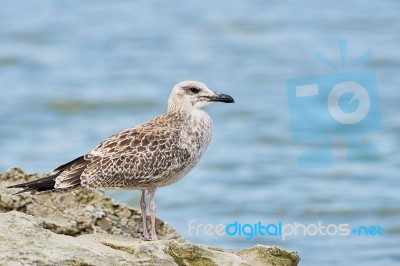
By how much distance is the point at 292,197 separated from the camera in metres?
16.3

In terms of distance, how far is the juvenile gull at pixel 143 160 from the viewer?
8.89 m

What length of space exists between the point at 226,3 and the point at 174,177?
20.3 metres

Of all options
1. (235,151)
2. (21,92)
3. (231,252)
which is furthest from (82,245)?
(21,92)

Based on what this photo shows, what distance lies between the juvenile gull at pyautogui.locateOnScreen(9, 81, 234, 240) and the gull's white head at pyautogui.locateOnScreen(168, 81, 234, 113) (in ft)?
0.42

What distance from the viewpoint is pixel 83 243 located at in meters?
7.64

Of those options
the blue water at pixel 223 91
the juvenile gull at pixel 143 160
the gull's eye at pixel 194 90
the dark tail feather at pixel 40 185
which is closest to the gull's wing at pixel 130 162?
the juvenile gull at pixel 143 160

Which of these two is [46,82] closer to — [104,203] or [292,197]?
[292,197]

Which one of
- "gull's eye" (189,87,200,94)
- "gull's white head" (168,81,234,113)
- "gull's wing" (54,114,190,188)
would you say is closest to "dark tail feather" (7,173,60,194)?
"gull's wing" (54,114,190,188)

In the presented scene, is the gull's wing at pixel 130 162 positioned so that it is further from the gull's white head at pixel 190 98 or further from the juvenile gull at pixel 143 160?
the gull's white head at pixel 190 98

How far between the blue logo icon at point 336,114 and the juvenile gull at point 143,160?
28.2 feet

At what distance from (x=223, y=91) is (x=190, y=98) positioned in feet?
38.7

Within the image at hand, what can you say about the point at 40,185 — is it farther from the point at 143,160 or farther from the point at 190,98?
the point at 190,98

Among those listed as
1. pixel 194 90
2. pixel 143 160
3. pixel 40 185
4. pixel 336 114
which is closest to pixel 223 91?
pixel 336 114

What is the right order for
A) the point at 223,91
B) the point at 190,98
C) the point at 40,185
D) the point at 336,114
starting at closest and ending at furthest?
the point at 40,185 → the point at 190,98 → the point at 336,114 → the point at 223,91
